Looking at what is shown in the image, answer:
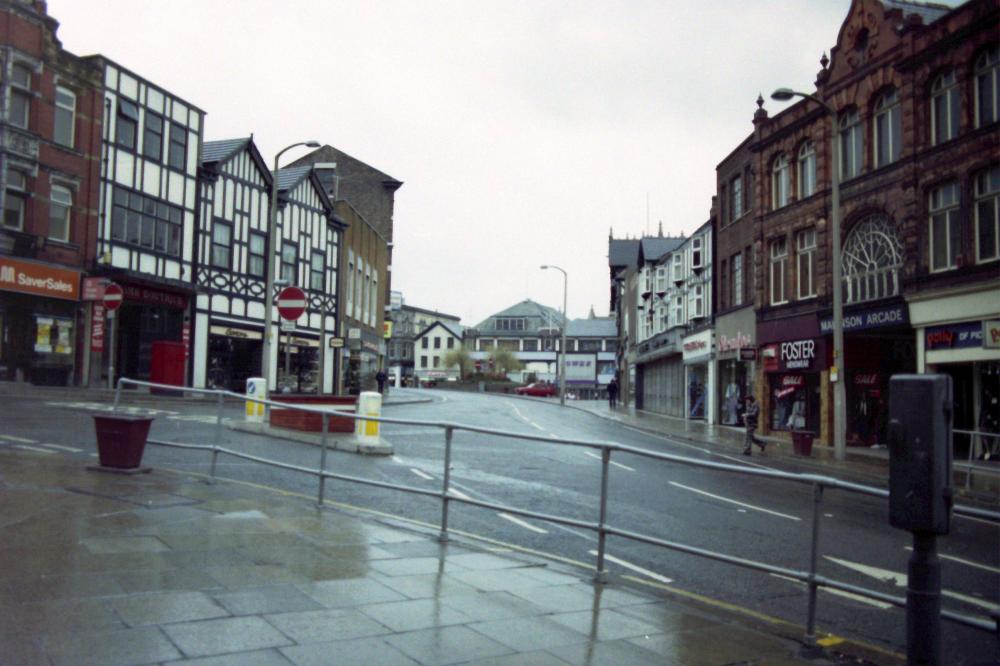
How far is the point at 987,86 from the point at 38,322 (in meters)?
30.3

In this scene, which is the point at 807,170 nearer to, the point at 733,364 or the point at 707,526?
the point at 733,364

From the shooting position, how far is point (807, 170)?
31297mm

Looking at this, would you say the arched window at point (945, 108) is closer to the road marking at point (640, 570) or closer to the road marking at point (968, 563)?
the road marking at point (640, 570)

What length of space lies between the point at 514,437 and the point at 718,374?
33.8 metres

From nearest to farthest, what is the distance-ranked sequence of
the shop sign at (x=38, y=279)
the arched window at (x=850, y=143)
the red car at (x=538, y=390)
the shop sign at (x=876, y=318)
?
the shop sign at (x=876, y=318) < the arched window at (x=850, y=143) < the shop sign at (x=38, y=279) < the red car at (x=538, y=390)

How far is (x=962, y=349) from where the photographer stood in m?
22.1

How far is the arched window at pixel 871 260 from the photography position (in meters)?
25.3

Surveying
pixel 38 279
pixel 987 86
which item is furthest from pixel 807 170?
pixel 38 279

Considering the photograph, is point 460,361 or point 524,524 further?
point 460,361

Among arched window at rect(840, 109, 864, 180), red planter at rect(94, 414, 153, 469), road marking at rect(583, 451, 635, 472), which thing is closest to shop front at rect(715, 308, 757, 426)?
arched window at rect(840, 109, 864, 180)

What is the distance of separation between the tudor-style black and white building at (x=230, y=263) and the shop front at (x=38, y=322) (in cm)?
748

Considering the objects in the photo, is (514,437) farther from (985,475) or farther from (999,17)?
(999,17)

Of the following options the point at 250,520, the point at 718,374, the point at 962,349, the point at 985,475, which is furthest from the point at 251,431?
the point at 718,374

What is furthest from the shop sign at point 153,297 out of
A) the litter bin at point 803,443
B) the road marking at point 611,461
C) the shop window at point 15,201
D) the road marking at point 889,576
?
the road marking at point 889,576
